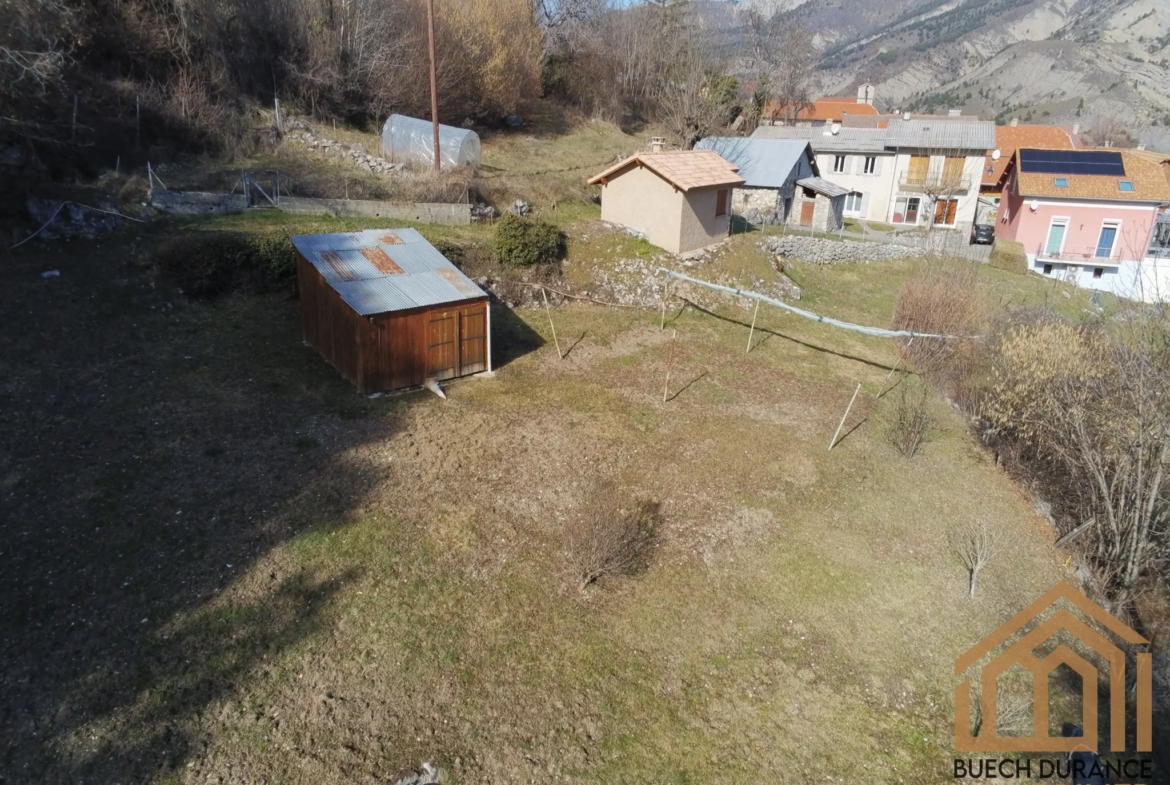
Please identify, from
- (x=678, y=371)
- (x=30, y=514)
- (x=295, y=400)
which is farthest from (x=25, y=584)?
(x=678, y=371)

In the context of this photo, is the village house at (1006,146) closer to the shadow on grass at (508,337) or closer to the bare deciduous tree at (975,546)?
the shadow on grass at (508,337)

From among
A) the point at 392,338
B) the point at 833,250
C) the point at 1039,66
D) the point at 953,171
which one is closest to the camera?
the point at 392,338

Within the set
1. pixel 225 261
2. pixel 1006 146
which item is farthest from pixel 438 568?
pixel 1006 146

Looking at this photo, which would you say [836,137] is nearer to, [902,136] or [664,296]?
[902,136]

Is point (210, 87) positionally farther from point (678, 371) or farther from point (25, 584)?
point (25, 584)

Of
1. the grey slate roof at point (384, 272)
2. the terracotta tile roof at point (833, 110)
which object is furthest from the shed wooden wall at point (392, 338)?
the terracotta tile roof at point (833, 110)
